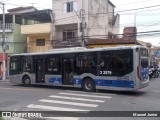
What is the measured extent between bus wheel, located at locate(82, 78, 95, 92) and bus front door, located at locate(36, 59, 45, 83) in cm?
372

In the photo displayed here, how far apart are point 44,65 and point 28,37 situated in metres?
18.4

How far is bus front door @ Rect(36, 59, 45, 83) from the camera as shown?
19.8 meters

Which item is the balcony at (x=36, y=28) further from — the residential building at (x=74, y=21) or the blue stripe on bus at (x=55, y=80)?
the blue stripe on bus at (x=55, y=80)

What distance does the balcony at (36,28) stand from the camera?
34.5 meters

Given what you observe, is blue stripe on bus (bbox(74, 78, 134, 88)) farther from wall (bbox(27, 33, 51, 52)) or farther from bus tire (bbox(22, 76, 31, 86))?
wall (bbox(27, 33, 51, 52))

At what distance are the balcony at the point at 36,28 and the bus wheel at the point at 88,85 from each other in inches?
709

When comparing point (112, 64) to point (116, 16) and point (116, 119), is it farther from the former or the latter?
point (116, 16)

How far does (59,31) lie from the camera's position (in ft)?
117

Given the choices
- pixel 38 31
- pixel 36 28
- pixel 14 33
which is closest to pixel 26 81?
pixel 38 31

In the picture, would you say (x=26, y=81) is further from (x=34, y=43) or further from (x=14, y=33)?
(x=14, y=33)

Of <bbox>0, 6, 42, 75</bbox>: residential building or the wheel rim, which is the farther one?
<bbox>0, 6, 42, 75</bbox>: residential building

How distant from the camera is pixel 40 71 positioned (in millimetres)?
20031

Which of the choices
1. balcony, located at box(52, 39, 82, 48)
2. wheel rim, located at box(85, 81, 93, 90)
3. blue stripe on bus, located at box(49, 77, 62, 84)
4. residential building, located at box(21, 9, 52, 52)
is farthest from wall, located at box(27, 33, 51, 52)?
wheel rim, located at box(85, 81, 93, 90)

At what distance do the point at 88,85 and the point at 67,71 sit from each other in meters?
1.87
